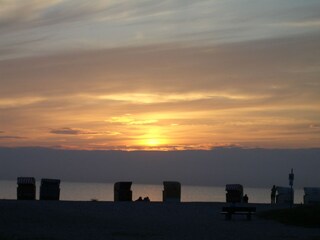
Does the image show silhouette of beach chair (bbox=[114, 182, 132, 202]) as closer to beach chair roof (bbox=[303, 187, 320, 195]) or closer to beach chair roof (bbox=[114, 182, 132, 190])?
beach chair roof (bbox=[114, 182, 132, 190])

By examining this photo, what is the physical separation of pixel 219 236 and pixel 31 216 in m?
9.67

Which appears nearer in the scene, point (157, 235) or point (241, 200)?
point (157, 235)

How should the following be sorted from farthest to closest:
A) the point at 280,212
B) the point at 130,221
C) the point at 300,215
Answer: the point at 280,212, the point at 300,215, the point at 130,221

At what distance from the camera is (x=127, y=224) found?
3112 centimetres

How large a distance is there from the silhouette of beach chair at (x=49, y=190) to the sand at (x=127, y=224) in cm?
655

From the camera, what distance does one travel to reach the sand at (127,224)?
26188 mm

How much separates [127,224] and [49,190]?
1901 cm

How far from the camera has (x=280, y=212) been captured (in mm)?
38438

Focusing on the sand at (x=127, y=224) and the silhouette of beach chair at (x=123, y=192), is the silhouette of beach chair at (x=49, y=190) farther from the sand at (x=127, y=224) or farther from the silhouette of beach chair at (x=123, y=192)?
the sand at (x=127, y=224)

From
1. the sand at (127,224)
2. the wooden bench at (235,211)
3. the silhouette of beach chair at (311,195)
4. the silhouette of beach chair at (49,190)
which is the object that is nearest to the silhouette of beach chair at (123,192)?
the silhouette of beach chair at (49,190)

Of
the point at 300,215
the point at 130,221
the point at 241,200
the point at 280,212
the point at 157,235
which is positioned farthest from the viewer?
the point at 241,200

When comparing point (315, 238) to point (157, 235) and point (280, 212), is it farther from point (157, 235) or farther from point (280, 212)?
point (280, 212)

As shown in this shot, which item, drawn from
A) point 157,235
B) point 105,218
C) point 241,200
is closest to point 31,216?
point 105,218

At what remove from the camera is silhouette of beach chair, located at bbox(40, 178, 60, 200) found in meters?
49.1
